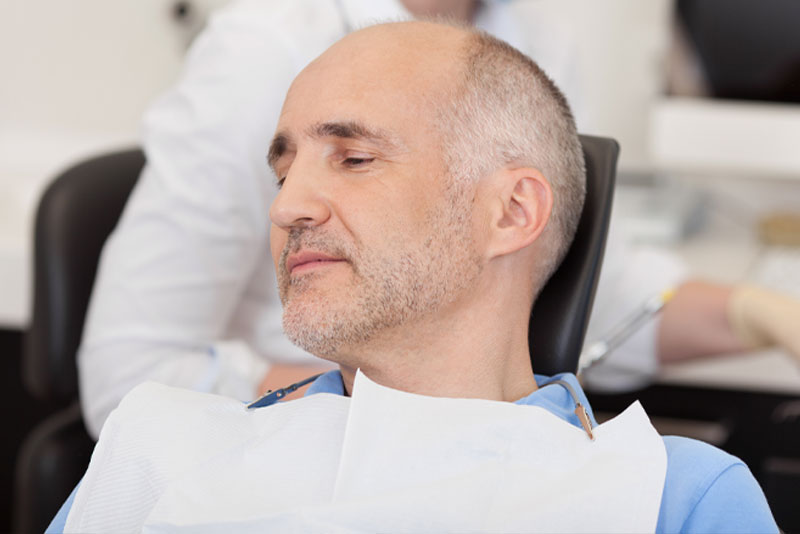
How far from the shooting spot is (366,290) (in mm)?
789

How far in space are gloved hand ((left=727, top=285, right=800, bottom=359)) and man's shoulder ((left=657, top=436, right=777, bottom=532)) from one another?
0.45 meters

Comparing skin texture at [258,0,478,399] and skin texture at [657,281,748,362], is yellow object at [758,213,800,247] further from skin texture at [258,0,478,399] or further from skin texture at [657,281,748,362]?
skin texture at [258,0,478,399]

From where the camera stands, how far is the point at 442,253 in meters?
0.82

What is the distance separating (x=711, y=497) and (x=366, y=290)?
30 centimetres

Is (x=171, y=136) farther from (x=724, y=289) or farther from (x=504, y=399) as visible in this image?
(x=724, y=289)

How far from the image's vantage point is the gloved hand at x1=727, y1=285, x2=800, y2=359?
1143 millimetres

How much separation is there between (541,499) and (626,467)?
7 centimetres

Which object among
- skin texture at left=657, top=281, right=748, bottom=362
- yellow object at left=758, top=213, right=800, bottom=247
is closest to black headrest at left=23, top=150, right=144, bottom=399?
skin texture at left=657, top=281, right=748, bottom=362

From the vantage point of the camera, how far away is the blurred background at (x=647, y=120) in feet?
5.29

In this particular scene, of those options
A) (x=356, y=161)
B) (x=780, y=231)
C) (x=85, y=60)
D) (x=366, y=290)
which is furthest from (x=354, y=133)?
(x=85, y=60)

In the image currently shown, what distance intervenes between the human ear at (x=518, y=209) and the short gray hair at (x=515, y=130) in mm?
14

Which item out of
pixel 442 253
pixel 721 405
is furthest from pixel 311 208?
pixel 721 405

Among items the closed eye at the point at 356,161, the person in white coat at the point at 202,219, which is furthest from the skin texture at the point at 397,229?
the person in white coat at the point at 202,219

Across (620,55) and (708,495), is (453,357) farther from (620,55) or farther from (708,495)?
(620,55)
